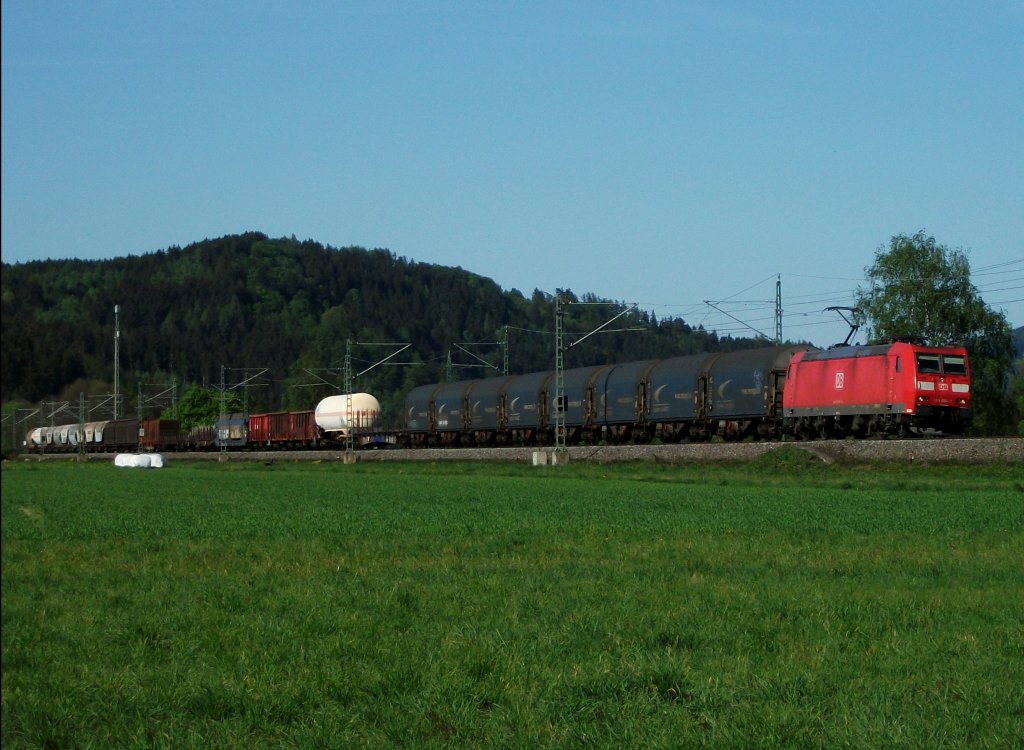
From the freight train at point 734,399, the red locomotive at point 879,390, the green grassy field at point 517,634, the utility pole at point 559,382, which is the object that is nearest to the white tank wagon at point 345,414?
the freight train at point 734,399

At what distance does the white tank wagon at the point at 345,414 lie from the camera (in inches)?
3314

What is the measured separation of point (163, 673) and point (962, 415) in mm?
44455

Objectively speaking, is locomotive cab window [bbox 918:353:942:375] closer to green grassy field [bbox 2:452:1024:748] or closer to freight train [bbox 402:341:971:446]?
freight train [bbox 402:341:971:446]

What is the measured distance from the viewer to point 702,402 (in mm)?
55562

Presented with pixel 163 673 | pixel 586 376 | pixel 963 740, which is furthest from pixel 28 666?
pixel 586 376

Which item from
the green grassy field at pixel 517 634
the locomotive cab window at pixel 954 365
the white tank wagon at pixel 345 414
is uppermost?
the locomotive cab window at pixel 954 365

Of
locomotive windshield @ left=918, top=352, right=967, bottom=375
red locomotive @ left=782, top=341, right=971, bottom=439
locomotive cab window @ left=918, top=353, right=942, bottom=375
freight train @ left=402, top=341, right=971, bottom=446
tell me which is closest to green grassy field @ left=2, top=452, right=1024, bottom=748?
red locomotive @ left=782, top=341, right=971, bottom=439

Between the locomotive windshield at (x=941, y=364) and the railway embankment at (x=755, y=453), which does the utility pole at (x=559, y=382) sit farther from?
the locomotive windshield at (x=941, y=364)

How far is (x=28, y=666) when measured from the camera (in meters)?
9.02

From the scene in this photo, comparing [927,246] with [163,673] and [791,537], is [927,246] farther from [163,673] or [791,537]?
[163,673]

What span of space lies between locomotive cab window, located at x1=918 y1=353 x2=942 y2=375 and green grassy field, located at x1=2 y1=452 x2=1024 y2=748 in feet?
76.9

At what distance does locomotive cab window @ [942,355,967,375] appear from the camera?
47.1 m

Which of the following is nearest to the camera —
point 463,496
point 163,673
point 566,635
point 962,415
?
point 163,673

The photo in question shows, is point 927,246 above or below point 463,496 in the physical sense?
Result: above
